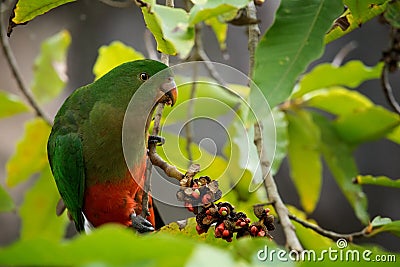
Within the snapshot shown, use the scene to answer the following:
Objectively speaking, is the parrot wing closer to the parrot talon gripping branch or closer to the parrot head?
the parrot talon gripping branch

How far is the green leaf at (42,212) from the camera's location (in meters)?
1.81

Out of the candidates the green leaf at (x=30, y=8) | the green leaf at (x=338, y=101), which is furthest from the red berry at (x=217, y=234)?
the green leaf at (x=338, y=101)

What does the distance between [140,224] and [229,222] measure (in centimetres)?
44

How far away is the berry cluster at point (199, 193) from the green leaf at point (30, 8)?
37cm

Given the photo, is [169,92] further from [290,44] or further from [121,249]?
[121,249]

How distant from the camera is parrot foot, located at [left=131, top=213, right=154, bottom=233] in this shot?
1227 millimetres

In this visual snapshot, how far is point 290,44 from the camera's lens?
980mm

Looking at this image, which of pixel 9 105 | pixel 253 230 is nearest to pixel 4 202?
pixel 9 105

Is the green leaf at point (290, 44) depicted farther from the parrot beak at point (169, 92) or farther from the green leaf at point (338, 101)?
the green leaf at point (338, 101)

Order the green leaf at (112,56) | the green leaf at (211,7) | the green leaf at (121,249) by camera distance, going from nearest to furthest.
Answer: the green leaf at (121,249) → the green leaf at (211,7) → the green leaf at (112,56)

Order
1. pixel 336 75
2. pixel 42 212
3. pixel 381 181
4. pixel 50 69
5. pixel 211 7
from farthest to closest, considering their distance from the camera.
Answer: pixel 50 69, pixel 42 212, pixel 336 75, pixel 381 181, pixel 211 7

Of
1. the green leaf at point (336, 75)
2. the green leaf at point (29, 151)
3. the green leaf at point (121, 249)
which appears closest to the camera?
the green leaf at point (121, 249)

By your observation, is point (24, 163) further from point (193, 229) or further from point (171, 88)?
point (193, 229)

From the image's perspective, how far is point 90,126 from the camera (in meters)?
1.28
